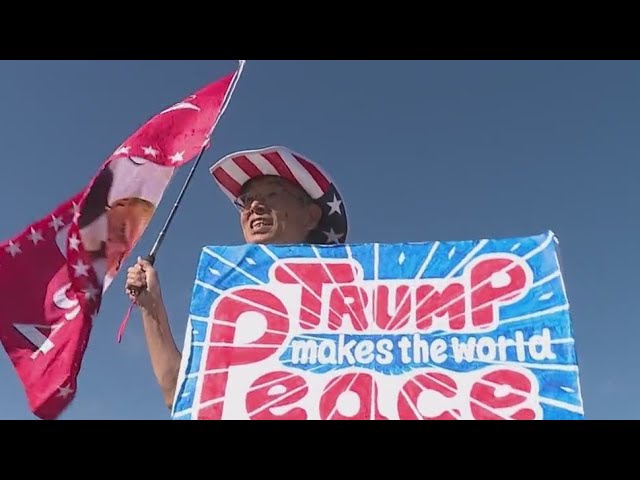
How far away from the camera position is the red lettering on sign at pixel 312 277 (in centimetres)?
675

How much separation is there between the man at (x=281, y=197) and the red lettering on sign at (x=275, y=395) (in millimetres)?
2115

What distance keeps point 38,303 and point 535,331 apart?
4.89 m

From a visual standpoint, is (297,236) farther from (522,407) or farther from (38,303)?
(522,407)

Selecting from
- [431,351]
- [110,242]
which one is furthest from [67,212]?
[431,351]

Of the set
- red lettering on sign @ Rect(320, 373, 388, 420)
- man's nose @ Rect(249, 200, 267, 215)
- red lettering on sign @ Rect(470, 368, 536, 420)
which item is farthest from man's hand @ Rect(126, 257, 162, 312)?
red lettering on sign @ Rect(470, 368, 536, 420)

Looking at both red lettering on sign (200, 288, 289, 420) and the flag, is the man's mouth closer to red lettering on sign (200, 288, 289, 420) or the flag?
the flag

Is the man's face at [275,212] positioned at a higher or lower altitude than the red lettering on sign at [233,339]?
higher

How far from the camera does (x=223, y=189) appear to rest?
8.38 meters

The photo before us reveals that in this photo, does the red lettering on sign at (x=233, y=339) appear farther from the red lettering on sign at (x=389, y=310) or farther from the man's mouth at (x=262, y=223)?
the man's mouth at (x=262, y=223)

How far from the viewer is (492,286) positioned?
659 centimetres

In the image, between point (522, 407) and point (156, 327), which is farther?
point (156, 327)

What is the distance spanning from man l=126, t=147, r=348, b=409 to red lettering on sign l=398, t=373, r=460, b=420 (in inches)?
103

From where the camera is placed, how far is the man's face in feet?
26.6

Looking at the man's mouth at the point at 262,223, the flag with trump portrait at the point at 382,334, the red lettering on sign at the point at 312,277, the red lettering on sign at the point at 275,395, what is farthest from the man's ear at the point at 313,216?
the red lettering on sign at the point at 275,395
